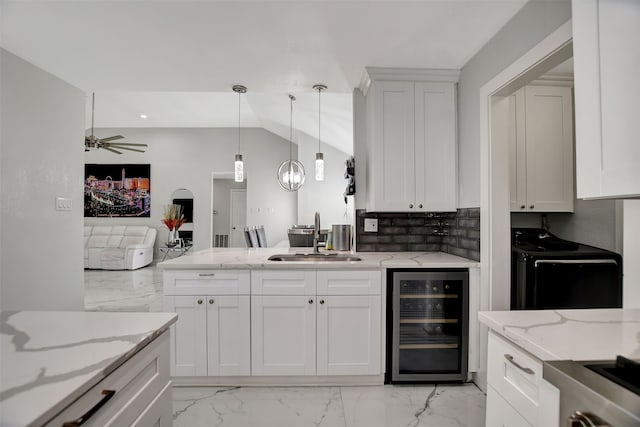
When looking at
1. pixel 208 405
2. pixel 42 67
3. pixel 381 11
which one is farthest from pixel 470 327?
pixel 42 67

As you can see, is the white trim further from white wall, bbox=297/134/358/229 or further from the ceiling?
white wall, bbox=297/134/358/229

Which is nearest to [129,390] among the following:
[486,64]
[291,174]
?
[486,64]

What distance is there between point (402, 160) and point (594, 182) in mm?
1593

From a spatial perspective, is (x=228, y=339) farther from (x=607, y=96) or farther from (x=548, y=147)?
(x=548, y=147)

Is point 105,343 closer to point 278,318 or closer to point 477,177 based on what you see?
point 278,318

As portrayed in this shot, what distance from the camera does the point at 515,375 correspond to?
1.00 meters

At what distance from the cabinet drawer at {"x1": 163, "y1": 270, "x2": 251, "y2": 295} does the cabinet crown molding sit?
1805 millimetres

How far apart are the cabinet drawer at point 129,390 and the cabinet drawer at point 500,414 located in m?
1.11

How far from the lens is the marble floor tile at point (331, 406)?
5.98ft

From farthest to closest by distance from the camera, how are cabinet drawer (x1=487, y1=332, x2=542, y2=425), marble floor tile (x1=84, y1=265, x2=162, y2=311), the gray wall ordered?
marble floor tile (x1=84, y1=265, x2=162, y2=311) < the gray wall < cabinet drawer (x1=487, y1=332, x2=542, y2=425)

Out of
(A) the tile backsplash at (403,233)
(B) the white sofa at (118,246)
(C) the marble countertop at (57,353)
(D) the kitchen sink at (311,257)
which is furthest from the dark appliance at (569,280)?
(B) the white sofa at (118,246)

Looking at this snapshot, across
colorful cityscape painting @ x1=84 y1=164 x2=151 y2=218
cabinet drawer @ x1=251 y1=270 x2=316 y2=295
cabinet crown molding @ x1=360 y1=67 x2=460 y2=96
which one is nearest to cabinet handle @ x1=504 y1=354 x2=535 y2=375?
cabinet drawer @ x1=251 y1=270 x2=316 y2=295

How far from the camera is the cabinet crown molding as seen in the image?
2.48m

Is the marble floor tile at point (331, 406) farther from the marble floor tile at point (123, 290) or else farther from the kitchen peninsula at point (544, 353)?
the marble floor tile at point (123, 290)
